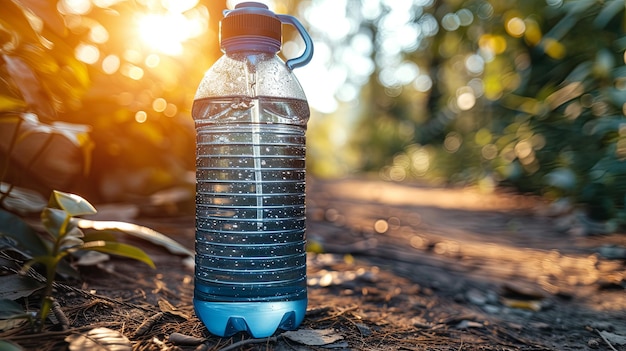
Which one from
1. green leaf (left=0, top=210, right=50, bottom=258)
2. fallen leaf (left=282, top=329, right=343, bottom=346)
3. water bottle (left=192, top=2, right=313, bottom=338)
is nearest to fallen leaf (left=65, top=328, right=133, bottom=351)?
green leaf (left=0, top=210, right=50, bottom=258)

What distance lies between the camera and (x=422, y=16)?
1122cm

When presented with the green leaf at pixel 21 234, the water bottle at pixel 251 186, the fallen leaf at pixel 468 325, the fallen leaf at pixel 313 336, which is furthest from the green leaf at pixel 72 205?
the fallen leaf at pixel 468 325

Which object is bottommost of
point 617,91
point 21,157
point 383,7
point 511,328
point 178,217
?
point 511,328

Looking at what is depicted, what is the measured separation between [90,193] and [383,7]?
1433 cm

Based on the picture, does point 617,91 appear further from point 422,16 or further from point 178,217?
point 422,16

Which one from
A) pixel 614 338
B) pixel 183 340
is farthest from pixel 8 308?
pixel 614 338

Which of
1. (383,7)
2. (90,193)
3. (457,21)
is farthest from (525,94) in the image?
(383,7)

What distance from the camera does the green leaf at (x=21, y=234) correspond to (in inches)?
59.6

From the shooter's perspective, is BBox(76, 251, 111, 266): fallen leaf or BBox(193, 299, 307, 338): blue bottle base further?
BBox(76, 251, 111, 266): fallen leaf

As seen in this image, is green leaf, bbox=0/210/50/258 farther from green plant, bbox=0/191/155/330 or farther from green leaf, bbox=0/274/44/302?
green leaf, bbox=0/274/44/302

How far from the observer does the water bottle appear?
184 cm

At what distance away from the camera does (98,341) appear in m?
1.52

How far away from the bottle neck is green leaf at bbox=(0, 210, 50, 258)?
85 centimetres

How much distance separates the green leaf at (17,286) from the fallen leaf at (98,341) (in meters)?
Result: 0.29
